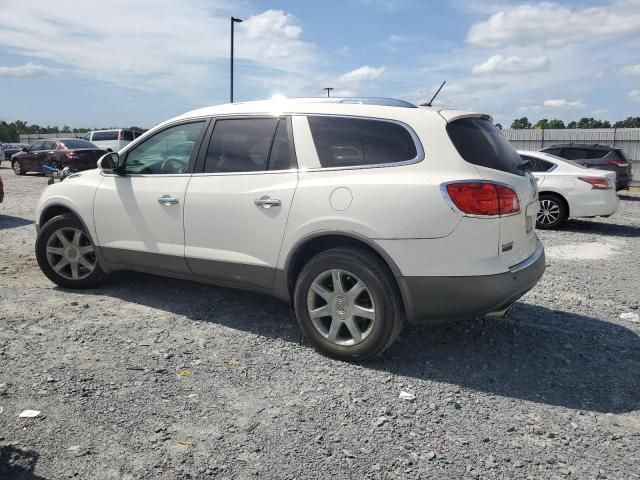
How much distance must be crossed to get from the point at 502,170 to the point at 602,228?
7983mm

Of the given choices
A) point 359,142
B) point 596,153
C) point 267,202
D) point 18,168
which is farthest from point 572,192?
point 18,168

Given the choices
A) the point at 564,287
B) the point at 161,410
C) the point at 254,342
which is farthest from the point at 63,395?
the point at 564,287

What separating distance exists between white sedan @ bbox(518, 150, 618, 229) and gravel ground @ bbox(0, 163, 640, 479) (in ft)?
16.1

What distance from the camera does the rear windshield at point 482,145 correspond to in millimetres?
3467

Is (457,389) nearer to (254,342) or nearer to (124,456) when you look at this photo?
(254,342)

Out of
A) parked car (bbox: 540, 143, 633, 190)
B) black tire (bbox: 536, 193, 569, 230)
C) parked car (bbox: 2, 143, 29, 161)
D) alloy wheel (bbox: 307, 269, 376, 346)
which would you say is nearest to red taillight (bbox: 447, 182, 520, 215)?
alloy wheel (bbox: 307, 269, 376, 346)

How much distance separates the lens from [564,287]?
5719 millimetres

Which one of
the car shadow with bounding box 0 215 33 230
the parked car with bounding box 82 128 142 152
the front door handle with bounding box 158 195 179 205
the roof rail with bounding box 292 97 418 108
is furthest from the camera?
the parked car with bounding box 82 128 142 152

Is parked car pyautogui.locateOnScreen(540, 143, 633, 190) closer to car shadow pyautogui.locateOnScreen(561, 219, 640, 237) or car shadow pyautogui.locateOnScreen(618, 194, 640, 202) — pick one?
car shadow pyautogui.locateOnScreen(618, 194, 640, 202)

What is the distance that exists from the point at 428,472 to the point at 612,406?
1.40 m

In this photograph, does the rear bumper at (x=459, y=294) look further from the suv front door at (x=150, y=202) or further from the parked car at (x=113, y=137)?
the parked car at (x=113, y=137)

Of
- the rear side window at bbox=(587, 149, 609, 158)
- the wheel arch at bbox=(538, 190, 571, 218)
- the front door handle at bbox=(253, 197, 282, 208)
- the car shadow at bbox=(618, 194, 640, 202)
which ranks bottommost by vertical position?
the car shadow at bbox=(618, 194, 640, 202)

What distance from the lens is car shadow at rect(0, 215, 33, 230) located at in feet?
30.1

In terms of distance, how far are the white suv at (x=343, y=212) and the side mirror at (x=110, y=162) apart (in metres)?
0.03
